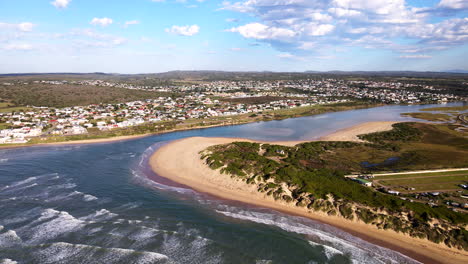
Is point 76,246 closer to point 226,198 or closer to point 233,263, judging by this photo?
point 233,263

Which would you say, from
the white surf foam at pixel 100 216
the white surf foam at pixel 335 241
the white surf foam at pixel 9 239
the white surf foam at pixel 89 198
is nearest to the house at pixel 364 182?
the white surf foam at pixel 335 241

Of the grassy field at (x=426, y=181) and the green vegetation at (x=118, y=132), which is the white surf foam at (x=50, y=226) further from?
the green vegetation at (x=118, y=132)

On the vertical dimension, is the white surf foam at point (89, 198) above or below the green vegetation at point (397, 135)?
below

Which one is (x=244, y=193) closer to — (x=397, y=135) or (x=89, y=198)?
(x=89, y=198)

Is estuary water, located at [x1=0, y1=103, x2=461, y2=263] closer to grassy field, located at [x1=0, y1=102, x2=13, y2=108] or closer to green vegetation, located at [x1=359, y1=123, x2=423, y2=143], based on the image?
green vegetation, located at [x1=359, y1=123, x2=423, y2=143]

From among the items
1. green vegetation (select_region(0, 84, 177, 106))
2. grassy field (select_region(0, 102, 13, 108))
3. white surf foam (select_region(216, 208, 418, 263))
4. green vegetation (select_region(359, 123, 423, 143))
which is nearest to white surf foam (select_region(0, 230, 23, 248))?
white surf foam (select_region(216, 208, 418, 263))

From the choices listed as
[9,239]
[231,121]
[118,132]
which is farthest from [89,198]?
[231,121]
